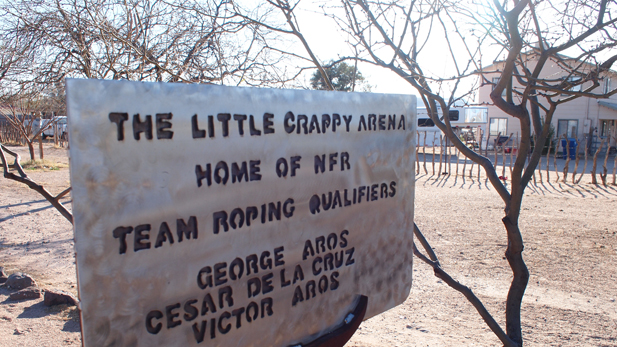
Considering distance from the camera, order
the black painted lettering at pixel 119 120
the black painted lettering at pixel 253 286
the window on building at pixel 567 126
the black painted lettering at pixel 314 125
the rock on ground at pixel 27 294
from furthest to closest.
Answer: the window on building at pixel 567 126 < the rock on ground at pixel 27 294 < the black painted lettering at pixel 314 125 < the black painted lettering at pixel 253 286 < the black painted lettering at pixel 119 120

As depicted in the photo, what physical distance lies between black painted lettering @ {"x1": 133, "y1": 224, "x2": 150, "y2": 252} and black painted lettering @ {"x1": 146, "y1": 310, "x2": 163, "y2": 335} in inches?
7.8

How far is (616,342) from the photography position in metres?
3.93

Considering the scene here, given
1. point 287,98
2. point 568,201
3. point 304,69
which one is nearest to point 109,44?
point 304,69

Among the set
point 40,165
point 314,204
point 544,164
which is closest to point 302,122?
point 314,204

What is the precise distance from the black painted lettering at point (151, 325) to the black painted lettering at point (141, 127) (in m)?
0.50

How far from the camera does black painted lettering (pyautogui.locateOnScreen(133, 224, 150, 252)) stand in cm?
120

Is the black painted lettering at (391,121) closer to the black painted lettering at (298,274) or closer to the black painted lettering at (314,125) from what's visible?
the black painted lettering at (314,125)

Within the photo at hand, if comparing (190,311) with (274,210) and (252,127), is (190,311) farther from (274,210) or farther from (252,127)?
(252,127)

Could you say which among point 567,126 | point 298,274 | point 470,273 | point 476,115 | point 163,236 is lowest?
point 470,273

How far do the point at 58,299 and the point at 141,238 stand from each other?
4157mm

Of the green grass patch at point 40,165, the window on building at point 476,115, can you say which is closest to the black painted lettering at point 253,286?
the green grass patch at point 40,165

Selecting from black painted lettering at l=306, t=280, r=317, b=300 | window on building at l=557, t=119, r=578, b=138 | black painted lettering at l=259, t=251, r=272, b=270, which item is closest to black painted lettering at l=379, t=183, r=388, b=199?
black painted lettering at l=306, t=280, r=317, b=300

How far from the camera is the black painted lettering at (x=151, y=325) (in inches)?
49.6

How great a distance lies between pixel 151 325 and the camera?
1267mm
